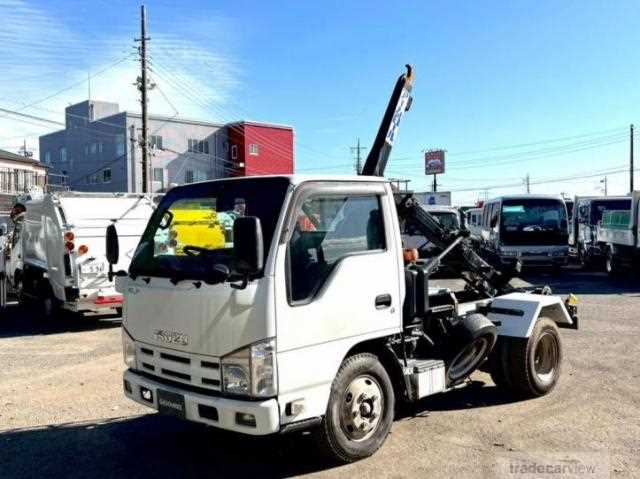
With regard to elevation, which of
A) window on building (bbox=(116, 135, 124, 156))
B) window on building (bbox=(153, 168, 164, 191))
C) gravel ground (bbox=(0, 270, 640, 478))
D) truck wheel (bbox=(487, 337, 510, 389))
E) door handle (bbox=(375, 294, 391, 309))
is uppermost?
window on building (bbox=(116, 135, 124, 156))

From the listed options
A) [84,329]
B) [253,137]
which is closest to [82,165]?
[253,137]

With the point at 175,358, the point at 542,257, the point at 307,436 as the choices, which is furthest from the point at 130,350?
the point at 542,257

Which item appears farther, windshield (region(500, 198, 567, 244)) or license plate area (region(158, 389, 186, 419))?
windshield (region(500, 198, 567, 244))

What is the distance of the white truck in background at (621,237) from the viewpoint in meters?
17.7

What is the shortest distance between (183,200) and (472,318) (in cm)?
297

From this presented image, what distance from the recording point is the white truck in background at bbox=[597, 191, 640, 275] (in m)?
17.7

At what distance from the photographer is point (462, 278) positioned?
23.8 feet

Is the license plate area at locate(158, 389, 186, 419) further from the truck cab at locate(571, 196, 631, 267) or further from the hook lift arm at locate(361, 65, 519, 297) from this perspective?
the truck cab at locate(571, 196, 631, 267)

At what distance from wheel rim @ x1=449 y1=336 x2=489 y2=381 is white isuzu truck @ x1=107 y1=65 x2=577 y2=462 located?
0.03 meters

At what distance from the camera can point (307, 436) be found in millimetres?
5035

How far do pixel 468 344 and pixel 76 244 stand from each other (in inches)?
310

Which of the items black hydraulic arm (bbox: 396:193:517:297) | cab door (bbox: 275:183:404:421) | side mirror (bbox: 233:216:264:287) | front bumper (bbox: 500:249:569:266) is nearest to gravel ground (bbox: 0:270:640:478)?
black hydraulic arm (bbox: 396:193:517:297)

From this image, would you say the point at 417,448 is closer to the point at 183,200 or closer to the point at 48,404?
the point at 183,200

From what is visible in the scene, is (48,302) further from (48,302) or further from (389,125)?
(389,125)
